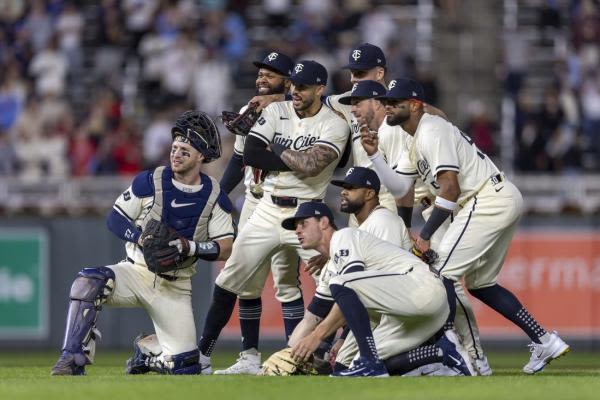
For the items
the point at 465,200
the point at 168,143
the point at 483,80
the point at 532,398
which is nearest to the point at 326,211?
the point at 465,200

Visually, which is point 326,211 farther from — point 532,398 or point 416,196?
point 532,398

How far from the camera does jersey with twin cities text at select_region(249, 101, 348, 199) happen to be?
1138 cm

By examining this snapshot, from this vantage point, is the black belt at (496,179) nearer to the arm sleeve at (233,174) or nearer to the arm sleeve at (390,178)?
the arm sleeve at (390,178)

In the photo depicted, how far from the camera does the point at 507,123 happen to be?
720 inches

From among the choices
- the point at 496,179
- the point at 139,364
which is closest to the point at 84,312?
the point at 139,364

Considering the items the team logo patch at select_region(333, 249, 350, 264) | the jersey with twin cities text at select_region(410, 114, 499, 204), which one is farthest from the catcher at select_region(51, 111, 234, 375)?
the jersey with twin cities text at select_region(410, 114, 499, 204)

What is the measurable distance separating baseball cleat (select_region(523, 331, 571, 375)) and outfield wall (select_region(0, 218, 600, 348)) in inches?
204

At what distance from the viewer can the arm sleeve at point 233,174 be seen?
39.2 ft

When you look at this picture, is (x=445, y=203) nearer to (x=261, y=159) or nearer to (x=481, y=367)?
(x=481, y=367)

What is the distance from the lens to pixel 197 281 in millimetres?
16422

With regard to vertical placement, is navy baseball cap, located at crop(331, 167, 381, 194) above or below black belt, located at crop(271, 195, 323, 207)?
above

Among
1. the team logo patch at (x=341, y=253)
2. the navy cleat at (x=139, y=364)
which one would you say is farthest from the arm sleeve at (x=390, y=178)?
the navy cleat at (x=139, y=364)

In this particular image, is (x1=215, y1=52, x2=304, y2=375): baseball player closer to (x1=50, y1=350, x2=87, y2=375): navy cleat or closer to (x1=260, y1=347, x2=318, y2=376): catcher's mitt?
(x1=260, y1=347, x2=318, y2=376): catcher's mitt

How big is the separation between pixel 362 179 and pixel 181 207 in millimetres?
1423
